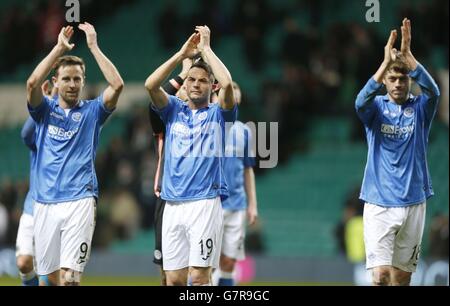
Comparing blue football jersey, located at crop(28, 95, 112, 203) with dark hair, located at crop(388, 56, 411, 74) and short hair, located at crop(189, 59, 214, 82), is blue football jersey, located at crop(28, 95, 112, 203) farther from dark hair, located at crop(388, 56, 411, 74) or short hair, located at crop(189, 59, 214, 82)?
dark hair, located at crop(388, 56, 411, 74)

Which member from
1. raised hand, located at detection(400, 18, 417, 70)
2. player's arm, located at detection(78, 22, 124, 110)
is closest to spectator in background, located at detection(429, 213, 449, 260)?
raised hand, located at detection(400, 18, 417, 70)

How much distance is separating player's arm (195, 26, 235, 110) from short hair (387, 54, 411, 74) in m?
1.65

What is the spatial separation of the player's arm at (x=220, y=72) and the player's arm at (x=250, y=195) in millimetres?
3203

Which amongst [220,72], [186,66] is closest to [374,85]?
[220,72]

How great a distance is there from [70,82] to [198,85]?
Result: 1.31m

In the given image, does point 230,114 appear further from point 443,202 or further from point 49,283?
point 443,202

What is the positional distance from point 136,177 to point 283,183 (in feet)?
10.3

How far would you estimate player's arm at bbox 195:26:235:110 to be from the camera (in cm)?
948

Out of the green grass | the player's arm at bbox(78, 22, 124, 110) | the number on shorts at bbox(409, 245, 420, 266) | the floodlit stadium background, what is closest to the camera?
the player's arm at bbox(78, 22, 124, 110)

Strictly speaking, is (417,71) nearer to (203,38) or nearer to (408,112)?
(408,112)

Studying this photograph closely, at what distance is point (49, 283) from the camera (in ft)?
33.2

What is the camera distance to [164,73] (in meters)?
9.52

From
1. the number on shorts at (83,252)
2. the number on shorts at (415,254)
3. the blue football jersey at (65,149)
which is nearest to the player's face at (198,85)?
the blue football jersey at (65,149)
